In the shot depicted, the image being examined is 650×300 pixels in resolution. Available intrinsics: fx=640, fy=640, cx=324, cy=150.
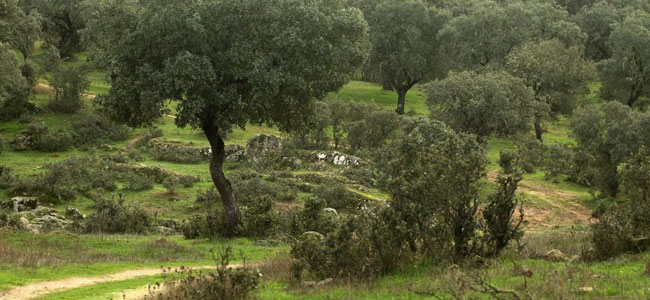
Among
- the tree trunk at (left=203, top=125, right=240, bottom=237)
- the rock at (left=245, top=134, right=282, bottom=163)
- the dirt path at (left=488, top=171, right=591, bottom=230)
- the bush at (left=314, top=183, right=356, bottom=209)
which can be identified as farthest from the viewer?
the rock at (left=245, top=134, right=282, bottom=163)

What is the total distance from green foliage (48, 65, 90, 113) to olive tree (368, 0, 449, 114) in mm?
25587

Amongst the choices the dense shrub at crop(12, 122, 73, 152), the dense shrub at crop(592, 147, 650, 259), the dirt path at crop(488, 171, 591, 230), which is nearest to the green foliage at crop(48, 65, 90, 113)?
the dense shrub at crop(12, 122, 73, 152)

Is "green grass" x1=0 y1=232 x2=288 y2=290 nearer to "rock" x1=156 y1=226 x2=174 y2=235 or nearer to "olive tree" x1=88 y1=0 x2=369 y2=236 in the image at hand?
"rock" x1=156 y1=226 x2=174 y2=235

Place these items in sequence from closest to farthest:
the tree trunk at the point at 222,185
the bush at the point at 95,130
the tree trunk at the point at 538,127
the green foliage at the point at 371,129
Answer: the tree trunk at the point at 222,185, the green foliage at the point at 371,129, the bush at the point at 95,130, the tree trunk at the point at 538,127

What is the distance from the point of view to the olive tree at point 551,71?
175 feet

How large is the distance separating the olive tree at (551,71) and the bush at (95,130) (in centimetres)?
3143

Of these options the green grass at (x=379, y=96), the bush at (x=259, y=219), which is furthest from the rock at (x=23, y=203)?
the green grass at (x=379, y=96)

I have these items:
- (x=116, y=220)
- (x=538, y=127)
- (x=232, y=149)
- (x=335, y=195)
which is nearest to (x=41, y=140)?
(x=232, y=149)

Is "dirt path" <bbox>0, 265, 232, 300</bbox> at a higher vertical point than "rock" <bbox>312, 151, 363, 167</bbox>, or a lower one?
higher

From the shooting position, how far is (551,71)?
54.4 meters

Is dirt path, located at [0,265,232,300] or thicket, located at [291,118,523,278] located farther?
thicket, located at [291,118,523,278]

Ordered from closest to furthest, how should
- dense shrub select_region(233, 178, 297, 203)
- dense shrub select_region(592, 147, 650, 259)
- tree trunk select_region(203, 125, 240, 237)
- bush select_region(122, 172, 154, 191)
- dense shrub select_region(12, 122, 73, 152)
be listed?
dense shrub select_region(592, 147, 650, 259), tree trunk select_region(203, 125, 240, 237), dense shrub select_region(233, 178, 297, 203), bush select_region(122, 172, 154, 191), dense shrub select_region(12, 122, 73, 152)

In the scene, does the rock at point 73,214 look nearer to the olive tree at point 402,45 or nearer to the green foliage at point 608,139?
the green foliage at point 608,139

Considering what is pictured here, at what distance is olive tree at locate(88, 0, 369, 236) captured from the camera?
65.9ft
